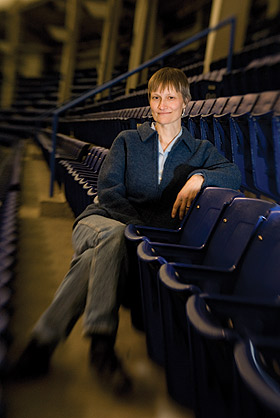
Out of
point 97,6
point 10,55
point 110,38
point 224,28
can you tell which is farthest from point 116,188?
point 10,55

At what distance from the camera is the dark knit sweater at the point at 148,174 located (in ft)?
1.11

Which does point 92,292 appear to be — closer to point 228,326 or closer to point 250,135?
point 228,326

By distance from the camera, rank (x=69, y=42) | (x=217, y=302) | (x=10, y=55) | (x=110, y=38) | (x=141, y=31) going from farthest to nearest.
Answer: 1. (x=10, y=55)
2. (x=69, y=42)
3. (x=110, y=38)
4. (x=141, y=31)
5. (x=217, y=302)

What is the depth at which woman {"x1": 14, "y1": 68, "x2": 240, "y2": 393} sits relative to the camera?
257mm

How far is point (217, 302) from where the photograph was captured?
170 mm

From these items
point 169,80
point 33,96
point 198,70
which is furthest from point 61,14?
point 169,80

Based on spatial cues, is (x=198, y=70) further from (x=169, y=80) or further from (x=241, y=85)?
(x=169, y=80)

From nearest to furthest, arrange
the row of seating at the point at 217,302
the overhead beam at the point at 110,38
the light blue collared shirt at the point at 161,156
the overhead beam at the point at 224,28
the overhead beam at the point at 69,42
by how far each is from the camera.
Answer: the row of seating at the point at 217,302
the light blue collared shirt at the point at 161,156
the overhead beam at the point at 224,28
the overhead beam at the point at 110,38
the overhead beam at the point at 69,42

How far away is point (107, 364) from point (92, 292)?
52 millimetres

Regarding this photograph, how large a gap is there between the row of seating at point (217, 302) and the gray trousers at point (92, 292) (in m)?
Answer: 0.02

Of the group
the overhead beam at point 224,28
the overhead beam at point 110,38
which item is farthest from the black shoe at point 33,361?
the overhead beam at point 110,38

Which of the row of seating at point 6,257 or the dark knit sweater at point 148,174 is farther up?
the dark knit sweater at point 148,174

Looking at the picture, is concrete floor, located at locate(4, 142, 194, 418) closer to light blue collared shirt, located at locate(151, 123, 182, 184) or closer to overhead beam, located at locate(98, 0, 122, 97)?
light blue collared shirt, located at locate(151, 123, 182, 184)

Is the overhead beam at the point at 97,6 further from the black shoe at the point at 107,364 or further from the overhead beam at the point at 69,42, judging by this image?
A: the black shoe at the point at 107,364
